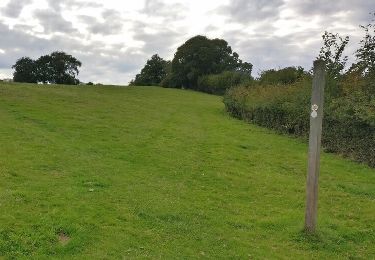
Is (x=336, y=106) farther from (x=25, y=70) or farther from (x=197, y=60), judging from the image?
(x=25, y=70)

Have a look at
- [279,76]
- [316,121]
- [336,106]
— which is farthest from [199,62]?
[316,121]

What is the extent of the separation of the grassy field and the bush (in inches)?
43.3

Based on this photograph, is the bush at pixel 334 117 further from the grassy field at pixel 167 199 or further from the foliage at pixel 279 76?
the foliage at pixel 279 76

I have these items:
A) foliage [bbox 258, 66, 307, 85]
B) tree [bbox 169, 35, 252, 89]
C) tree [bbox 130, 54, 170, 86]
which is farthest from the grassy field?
tree [bbox 130, 54, 170, 86]

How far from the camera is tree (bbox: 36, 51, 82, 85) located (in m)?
86.8

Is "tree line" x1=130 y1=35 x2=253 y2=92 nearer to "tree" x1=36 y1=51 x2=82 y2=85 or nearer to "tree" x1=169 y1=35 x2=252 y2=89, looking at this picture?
"tree" x1=169 y1=35 x2=252 y2=89

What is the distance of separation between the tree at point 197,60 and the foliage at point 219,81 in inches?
135

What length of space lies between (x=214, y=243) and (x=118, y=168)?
6392mm

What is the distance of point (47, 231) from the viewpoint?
767cm

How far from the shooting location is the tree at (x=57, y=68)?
285ft

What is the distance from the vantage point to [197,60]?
298ft

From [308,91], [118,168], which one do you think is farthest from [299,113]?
[118,168]

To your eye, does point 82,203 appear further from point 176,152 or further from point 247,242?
point 176,152

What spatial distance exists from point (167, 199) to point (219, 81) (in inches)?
2837
